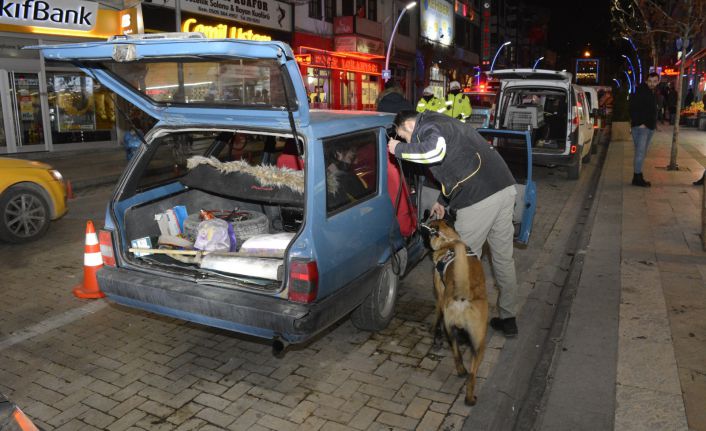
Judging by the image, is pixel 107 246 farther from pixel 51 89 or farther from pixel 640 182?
pixel 51 89

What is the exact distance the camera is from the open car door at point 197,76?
10.8 ft

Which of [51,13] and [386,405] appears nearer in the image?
[386,405]

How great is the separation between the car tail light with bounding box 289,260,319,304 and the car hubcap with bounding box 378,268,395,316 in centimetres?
107

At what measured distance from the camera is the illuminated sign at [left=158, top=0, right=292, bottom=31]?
1841 centimetres

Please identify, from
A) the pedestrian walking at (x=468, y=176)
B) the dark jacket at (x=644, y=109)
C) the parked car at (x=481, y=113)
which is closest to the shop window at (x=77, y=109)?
the parked car at (x=481, y=113)

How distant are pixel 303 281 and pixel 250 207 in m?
1.99

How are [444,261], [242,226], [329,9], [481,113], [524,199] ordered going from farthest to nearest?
[329,9] < [481,113] < [524,199] < [242,226] < [444,261]

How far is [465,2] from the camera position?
171ft

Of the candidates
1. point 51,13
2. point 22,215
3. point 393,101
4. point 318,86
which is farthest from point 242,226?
point 318,86

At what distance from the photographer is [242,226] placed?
465 cm

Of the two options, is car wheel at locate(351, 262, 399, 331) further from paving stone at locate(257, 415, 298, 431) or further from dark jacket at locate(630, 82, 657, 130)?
dark jacket at locate(630, 82, 657, 130)

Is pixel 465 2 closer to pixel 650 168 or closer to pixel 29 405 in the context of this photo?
pixel 650 168

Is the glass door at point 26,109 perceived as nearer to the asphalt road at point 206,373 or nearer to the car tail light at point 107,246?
the asphalt road at point 206,373

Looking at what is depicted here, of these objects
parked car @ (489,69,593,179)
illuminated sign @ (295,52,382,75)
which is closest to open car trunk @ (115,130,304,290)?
parked car @ (489,69,593,179)
